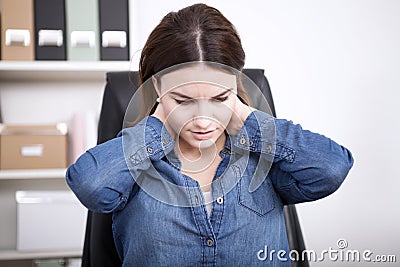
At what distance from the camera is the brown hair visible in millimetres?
901

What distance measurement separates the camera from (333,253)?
2.47 meters

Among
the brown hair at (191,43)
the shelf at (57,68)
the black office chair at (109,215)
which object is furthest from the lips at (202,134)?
the shelf at (57,68)

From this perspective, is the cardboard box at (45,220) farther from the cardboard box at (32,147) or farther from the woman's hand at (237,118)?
the woman's hand at (237,118)

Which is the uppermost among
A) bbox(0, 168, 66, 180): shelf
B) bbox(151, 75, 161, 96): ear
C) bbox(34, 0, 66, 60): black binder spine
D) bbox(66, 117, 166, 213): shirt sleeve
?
bbox(34, 0, 66, 60): black binder spine

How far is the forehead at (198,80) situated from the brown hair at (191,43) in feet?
0.19

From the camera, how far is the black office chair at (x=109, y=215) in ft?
3.86

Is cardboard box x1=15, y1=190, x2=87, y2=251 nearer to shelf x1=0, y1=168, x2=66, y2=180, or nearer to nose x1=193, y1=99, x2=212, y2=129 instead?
shelf x1=0, y1=168, x2=66, y2=180

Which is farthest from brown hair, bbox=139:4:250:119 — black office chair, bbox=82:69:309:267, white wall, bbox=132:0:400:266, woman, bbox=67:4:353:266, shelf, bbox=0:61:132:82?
white wall, bbox=132:0:400:266

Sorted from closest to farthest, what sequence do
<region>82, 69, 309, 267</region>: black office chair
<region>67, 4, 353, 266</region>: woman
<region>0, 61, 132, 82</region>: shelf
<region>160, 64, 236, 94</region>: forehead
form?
1. <region>160, 64, 236, 94</region>: forehead
2. <region>67, 4, 353, 266</region>: woman
3. <region>82, 69, 309, 267</region>: black office chair
4. <region>0, 61, 132, 82</region>: shelf

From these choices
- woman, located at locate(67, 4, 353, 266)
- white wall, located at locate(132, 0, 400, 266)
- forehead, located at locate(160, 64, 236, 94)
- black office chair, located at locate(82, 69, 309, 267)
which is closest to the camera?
forehead, located at locate(160, 64, 236, 94)

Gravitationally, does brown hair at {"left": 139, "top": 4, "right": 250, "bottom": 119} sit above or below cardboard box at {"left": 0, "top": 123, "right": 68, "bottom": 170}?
above

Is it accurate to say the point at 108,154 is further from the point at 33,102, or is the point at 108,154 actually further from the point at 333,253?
the point at 333,253

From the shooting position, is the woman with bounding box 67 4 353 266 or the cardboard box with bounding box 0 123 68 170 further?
the cardboard box with bounding box 0 123 68 170

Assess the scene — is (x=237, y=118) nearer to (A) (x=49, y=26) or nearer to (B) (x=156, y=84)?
(B) (x=156, y=84)
